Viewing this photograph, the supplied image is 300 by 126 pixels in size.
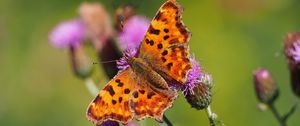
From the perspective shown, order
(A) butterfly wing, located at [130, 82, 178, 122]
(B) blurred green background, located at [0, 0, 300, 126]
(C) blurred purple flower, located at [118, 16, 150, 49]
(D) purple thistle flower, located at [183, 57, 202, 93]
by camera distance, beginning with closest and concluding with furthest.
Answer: (A) butterfly wing, located at [130, 82, 178, 122] → (D) purple thistle flower, located at [183, 57, 202, 93] → (C) blurred purple flower, located at [118, 16, 150, 49] → (B) blurred green background, located at [0, 0, 300, 126]

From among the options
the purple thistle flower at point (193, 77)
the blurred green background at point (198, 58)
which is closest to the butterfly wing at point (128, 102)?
the purple thistle flower at point (193, 77)

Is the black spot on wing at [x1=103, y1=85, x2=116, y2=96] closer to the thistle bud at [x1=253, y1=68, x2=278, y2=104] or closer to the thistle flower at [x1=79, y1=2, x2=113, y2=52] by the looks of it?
the thistle bud at [x1=253, y1=68, x2=278, y2=104]

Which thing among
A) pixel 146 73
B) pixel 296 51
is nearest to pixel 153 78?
pixel 146 73

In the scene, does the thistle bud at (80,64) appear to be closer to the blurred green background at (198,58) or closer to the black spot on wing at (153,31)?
the blurred green background at (198,58)

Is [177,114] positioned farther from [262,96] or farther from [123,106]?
[123,106]

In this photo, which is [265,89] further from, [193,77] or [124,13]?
[124,13]

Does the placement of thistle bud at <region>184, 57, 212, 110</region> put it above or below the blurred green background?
above

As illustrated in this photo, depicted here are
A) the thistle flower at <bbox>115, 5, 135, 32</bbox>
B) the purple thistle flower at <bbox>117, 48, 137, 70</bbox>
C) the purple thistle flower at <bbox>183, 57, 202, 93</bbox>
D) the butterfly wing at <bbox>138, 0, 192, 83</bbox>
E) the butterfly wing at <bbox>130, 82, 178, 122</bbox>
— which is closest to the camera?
the butterfly wing at <bbox>130, 82, 178, 122</bbox>

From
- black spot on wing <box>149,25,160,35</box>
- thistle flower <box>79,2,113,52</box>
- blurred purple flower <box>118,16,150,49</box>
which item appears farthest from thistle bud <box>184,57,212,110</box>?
thistle flower <box>79,2,113,52</box>
